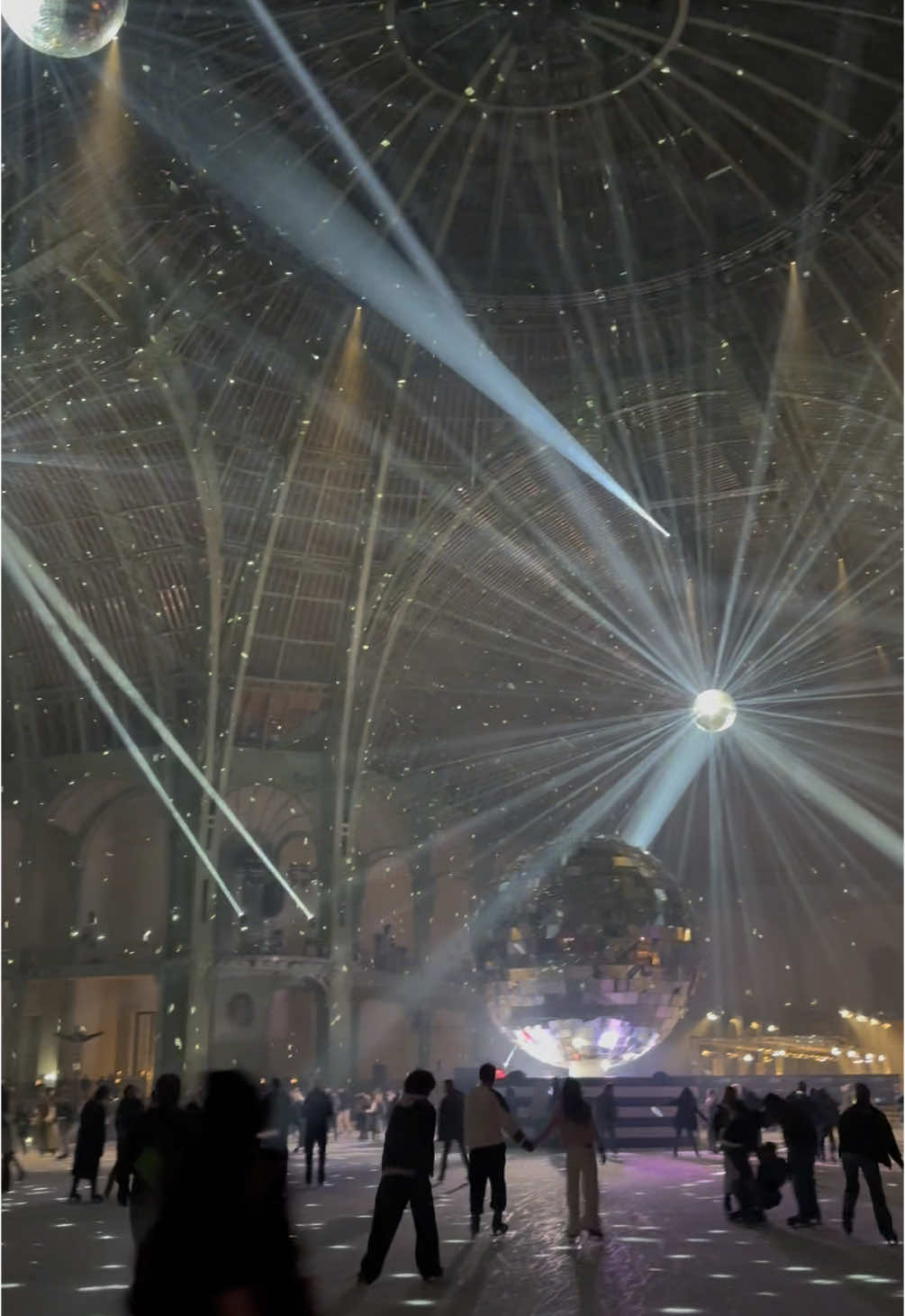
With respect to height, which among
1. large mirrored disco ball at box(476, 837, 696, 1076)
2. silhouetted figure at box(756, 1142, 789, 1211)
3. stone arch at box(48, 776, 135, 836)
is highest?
stone arch at box(48, 776, 135, 836)

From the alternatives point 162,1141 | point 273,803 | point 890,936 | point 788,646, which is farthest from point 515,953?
point 890,936

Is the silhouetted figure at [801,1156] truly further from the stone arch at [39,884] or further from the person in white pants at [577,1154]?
the stone arch at [39,884]

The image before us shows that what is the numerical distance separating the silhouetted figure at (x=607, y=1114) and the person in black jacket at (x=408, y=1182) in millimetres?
10752

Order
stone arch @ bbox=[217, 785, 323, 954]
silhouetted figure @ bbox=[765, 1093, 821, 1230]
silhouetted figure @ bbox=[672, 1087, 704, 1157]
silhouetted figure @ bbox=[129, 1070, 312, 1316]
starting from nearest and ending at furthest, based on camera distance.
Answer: silhouetted figure @ bbox=[129, 1070, 312, 1316] < silhouetted figure @ bbox=[765, 1093, 821, 1230] < silhouetted figure @ bbox=[672, 1087, 704, 1157] < stone arch @ bbox=[217, 785, 323, 954]

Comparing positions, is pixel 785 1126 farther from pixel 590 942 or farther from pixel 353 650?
pixel 353 650

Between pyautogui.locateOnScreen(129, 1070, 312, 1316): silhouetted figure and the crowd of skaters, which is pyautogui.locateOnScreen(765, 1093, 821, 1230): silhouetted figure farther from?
pyautogui.locateOnScreen(129, 1070, 312, 1316): silhouetted figure

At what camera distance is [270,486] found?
31.0 metres

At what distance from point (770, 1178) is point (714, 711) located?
1173 inches

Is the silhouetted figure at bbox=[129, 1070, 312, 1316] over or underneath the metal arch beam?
underneath

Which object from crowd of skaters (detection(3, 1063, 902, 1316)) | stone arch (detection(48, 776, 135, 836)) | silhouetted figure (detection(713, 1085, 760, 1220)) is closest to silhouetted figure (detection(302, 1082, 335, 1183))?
crowd of skaters (detection(3, 1063, 902, 1316))

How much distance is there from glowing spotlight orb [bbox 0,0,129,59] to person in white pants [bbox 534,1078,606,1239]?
12.2 m

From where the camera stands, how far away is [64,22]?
525 inches

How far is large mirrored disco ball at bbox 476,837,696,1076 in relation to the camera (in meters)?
18.7

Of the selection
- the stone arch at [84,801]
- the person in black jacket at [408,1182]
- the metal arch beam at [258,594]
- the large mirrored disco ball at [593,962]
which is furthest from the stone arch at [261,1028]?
the person in black jacket at [408,1182]
